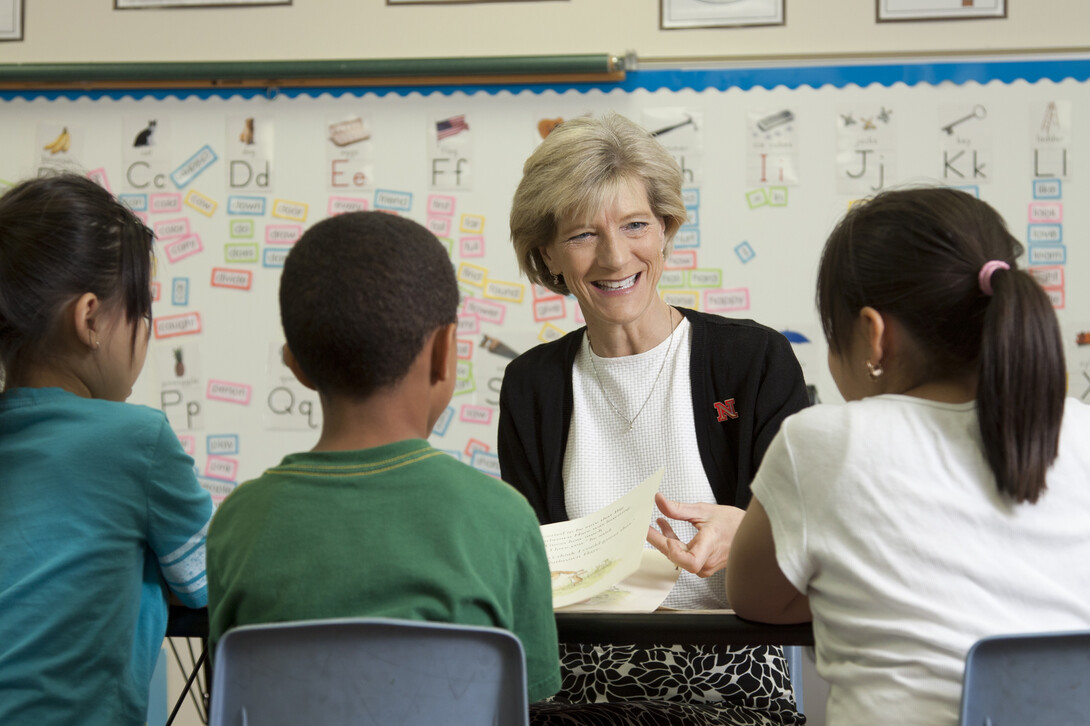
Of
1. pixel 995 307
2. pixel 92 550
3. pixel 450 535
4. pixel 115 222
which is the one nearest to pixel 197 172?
pixel 115 222

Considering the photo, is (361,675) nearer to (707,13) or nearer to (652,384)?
(652,384)

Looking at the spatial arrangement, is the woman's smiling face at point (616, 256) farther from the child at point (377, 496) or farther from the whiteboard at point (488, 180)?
the whiteboard at point (488, 180)

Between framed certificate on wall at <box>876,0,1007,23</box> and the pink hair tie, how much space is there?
83.5 inches

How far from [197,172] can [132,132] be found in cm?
24

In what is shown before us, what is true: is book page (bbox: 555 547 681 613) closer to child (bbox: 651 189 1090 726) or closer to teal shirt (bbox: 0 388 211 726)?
child (bbox: 651 189 1090 726)

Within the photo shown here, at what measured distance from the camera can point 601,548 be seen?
3.84ft

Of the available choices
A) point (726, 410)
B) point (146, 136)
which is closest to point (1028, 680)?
point (726, 410)

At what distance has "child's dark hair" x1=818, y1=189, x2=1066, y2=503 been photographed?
2.84ft

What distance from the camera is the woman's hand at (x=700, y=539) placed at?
123cm

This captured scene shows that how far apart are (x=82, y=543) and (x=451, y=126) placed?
6.78 ft

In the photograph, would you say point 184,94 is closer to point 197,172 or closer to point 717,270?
point 197,172

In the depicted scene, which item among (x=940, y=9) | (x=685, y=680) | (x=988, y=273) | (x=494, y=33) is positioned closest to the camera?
(x=988, y=273)

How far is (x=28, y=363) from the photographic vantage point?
1.19 metres

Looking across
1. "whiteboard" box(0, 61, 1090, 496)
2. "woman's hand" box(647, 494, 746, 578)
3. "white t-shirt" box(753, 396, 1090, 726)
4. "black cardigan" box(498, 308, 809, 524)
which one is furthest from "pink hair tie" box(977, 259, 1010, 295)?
"whiteboard" box(0, 61, 1090, 496)
